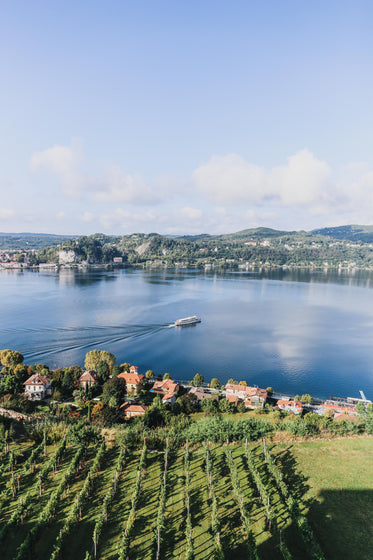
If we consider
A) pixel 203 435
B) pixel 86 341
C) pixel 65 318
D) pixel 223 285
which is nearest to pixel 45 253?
pixel 223 285

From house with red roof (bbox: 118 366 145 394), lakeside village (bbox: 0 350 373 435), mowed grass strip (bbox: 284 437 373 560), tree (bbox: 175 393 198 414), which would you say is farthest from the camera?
house with red roof (bbox: 118 366 145 394)

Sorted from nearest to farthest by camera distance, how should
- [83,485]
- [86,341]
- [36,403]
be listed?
[83,485], [36,403], [86,341]

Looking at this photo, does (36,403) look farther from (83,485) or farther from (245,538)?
(245,538)

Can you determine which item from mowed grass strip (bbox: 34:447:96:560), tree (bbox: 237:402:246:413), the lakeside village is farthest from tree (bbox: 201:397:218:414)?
mowed grass strip (bbox: 34:447:96:560)

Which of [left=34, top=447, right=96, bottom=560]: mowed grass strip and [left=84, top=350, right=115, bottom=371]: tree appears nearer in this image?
[left=34, top=447, right=96, bottom=560]: mowed grass strip

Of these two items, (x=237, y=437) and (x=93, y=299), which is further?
(x=93, y=299)

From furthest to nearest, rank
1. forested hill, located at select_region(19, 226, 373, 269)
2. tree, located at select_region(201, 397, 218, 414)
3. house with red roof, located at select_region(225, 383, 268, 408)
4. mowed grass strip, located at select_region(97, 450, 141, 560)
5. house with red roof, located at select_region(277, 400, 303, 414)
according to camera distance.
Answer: forested hill, located at select_region(19, 226, 373, 269), house with red roof, located at select_region(225, 383, 268, 408), house with red roof, located at select_region(277, 400, 303, 414), tree, located at select_region(201, 397, 218, 414), mowed grass strip, located at select_region(97, 450, 141, 560)

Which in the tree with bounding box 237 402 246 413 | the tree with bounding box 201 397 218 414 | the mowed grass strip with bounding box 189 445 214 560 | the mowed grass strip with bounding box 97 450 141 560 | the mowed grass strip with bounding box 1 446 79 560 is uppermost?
the mowed grass strip with bounding box 189 445 214 560

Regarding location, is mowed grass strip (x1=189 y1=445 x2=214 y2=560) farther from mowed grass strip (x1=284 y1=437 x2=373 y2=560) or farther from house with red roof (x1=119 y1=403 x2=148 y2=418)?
house with red roof (x1=119 y1=403 x2=148 y2=418)
